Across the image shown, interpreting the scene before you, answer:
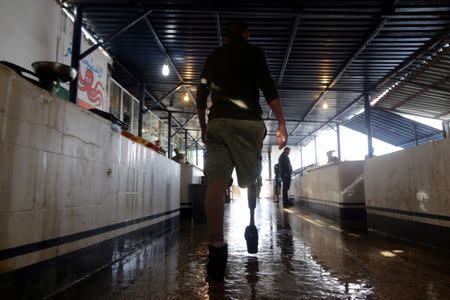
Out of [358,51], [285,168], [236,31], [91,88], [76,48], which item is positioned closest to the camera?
[236,31]

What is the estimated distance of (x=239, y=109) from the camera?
8.38 feet

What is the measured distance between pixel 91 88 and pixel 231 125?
5703mm

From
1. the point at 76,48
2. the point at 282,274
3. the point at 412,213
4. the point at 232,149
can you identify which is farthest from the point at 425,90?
the point at 232,149

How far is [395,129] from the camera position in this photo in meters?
17.5

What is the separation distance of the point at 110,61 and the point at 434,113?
12.2 metres

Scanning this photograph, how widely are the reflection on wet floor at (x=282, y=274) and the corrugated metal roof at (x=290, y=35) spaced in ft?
13.4

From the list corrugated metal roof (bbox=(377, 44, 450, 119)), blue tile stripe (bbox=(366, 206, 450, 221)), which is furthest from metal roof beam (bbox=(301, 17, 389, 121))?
blue tile stripe (bbox=(366, 206, 450, 221))

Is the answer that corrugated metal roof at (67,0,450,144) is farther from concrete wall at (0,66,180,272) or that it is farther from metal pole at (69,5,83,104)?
concrete wall at (0,66,180,272)

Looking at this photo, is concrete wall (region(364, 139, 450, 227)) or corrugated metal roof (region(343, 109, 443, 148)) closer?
concrete wall (region(364, 139, 450, 227))

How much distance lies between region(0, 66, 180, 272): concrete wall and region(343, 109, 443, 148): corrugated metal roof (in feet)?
45.5

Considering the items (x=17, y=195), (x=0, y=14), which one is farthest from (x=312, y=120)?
(x=17, y=195)

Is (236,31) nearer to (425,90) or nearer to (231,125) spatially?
(231,125)

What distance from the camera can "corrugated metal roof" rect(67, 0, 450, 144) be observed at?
5.85 metres

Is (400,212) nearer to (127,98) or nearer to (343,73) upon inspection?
(343,73)
